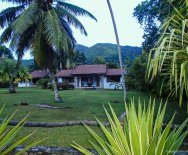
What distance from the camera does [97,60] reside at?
5375cm

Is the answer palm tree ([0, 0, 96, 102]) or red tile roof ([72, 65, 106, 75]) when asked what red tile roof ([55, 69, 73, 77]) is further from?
palm tree ([0, 0, 96, 102])

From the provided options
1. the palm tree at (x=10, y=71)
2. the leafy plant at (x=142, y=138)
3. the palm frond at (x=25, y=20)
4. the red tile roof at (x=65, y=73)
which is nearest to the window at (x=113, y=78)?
the red tile roof at (x=65, y=73)

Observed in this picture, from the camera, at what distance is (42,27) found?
16.7m

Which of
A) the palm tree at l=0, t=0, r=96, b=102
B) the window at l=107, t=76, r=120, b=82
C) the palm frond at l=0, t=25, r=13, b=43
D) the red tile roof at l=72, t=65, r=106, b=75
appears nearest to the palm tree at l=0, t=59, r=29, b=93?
the palm frond at l=0, t=25, r=13, b=43

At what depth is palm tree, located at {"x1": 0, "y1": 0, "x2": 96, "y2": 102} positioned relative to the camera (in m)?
15.7

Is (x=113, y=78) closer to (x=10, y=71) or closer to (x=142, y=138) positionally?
(x=10, y=71)

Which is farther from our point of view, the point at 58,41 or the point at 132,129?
the point at 58,41

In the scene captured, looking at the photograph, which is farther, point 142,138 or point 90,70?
point 90,70

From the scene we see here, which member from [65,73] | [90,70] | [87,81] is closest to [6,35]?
[90,70]

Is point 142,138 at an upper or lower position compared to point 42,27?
lower

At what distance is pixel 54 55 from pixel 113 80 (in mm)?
23260

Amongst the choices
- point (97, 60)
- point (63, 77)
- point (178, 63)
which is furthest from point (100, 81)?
point (178, 63)

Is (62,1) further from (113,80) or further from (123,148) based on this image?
(113,80)

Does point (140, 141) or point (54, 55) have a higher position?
point (54, 55)
